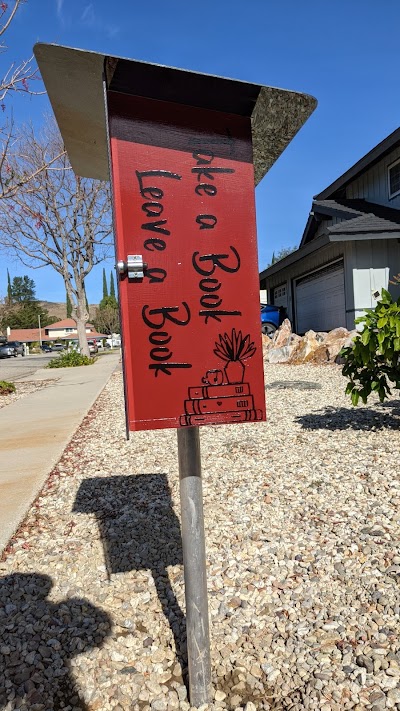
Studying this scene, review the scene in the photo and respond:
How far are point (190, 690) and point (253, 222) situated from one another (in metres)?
1.69

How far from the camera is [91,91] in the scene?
1.73 m

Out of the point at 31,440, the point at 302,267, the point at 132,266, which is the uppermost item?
the point at 302,267

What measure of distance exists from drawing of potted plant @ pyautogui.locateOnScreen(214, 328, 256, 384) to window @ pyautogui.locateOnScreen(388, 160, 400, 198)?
12645 millimetres

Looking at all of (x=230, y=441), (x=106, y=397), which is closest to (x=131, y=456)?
(x=230, y=441)

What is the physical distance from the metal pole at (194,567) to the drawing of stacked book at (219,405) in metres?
0.14

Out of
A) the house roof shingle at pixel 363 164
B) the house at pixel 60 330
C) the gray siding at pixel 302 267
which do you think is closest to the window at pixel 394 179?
the house roof shingle at pixel 363 164

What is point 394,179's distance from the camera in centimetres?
1287

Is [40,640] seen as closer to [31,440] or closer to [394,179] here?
[31,440]

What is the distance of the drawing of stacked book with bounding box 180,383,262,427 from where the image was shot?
5.45 ft

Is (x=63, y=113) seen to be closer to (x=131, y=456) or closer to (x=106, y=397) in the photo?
(x=131, y=456)

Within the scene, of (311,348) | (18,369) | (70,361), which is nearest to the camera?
(311,348)

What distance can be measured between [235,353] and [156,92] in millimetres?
884

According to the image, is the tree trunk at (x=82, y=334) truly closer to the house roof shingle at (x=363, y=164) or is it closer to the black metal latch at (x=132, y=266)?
the house roof shingle at (x=363, y=164)

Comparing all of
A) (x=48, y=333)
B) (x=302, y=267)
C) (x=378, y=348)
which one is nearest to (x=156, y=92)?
(x=378, y=348)
